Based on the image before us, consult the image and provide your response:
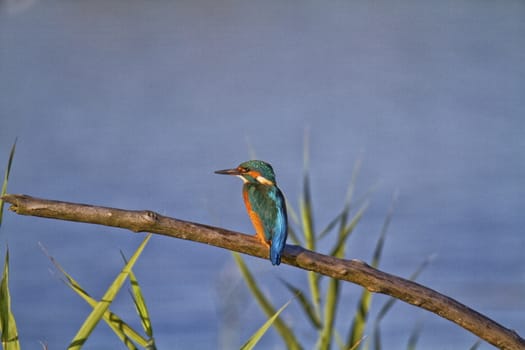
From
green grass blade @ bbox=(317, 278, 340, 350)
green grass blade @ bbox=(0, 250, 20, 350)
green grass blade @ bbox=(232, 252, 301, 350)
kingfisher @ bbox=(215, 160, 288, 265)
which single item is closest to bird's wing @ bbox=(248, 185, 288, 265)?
kingfisher @ bbox=(215, 160, 288, 265)

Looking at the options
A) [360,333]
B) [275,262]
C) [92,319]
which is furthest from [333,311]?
[92,319]

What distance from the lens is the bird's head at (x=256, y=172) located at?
2.03 meters

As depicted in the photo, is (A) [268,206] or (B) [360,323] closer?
(A) [268,206]

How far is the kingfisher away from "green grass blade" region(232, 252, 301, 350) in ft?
0.44

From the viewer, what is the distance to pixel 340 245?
2.10m

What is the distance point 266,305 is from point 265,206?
265mm

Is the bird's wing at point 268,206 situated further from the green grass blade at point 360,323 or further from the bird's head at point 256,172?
the green grass blade at point 360,323

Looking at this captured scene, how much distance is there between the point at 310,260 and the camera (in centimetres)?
160

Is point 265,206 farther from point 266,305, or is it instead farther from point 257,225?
point 266,305

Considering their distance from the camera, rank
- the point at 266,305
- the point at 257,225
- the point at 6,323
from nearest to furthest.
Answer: the point at 6,323
the point at 257,225
the point at 266,305

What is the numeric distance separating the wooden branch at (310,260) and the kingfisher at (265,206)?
0.13ft

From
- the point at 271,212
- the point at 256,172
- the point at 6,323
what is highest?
the point at 256,172

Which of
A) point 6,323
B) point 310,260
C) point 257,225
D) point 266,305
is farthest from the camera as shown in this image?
point 266,305

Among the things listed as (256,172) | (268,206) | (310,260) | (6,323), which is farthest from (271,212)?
(6,323)
